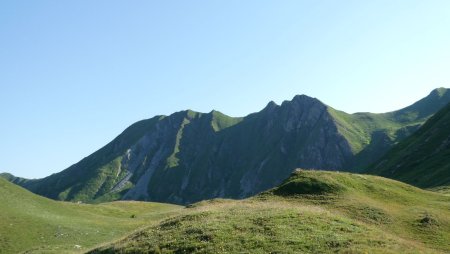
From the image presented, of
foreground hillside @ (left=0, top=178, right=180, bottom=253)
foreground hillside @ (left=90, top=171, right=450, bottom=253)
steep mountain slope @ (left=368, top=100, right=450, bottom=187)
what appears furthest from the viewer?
steep mountain slope @ (left=368, top=100, right=450, bottom=187)

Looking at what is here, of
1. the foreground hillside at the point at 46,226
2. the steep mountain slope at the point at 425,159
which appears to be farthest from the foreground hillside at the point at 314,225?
the steep mountain slope at the point at 425,159

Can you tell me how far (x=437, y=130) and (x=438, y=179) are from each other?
181 feet

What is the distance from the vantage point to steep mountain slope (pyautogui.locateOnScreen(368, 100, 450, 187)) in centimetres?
11586

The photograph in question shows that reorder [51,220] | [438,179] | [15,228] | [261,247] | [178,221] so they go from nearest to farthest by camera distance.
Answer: [261,247] < [178,221] < [15,228] < [51,220] < [438,179]

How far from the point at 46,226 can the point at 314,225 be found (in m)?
43.1

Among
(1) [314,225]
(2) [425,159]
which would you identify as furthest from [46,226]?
(2) [425,159]

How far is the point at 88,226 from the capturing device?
69000mm

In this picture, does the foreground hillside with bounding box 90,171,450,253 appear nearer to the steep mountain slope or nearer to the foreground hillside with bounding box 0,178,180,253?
the foreground hillside with bounding box 0,178,180,253

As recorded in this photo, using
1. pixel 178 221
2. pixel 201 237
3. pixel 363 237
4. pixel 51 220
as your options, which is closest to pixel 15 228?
pixel 51 220

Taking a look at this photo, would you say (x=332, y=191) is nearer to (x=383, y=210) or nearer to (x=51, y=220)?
(x=383, y=210)

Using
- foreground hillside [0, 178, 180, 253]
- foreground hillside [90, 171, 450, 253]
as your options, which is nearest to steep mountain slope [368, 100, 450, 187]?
foreground hillside [90, 171, 450, 253]

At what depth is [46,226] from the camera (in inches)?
2518

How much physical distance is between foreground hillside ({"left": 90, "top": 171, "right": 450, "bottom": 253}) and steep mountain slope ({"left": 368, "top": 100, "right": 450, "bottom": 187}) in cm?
5251

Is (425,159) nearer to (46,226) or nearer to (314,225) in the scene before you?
(314,225)
